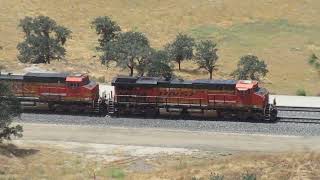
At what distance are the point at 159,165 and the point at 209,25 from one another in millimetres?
53764

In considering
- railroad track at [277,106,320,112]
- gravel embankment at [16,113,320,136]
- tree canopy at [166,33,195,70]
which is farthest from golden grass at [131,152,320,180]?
tree canopy at [166,33,195,70]

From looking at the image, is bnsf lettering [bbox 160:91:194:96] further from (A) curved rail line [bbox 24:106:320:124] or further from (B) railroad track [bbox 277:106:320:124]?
(B) railroad track [bbox 277:106:320:124]

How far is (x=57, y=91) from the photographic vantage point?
40.0 metres

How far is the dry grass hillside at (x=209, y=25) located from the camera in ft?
208

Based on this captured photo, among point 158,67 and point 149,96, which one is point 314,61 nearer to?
Answer: point 158,67

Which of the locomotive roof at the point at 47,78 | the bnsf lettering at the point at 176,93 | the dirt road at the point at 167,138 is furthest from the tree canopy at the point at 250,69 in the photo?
the locomotive roof at the point at 47,78

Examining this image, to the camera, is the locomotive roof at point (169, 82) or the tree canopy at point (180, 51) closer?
the locomotive roof at point (169, 82)

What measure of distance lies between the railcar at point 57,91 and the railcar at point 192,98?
1.66 meters

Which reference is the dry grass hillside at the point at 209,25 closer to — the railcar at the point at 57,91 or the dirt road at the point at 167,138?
the railcar at the point at 57,91

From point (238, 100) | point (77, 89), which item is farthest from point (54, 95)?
point (238, 100)

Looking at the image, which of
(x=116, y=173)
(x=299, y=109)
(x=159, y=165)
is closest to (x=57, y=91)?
(x=159, y=165)

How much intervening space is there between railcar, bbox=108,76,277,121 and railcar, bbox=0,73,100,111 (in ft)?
5.46

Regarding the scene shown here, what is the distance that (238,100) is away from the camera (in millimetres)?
37938

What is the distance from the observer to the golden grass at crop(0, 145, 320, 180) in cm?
2798
